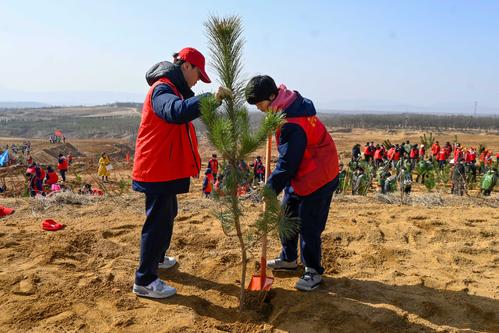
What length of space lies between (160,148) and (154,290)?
1041 mm

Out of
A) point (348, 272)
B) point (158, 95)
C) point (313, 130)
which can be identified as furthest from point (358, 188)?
point (158, 95)

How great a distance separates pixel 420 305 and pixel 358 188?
24.5ft

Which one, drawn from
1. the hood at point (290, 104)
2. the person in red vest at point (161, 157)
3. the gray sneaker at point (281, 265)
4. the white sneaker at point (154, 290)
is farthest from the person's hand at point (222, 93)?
the gray sneaker at point (281, 265)

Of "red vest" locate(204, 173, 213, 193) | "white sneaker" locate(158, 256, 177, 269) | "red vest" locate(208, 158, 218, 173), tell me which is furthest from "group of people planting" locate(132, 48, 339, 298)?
"red vest" locate(208, 158, 218, 173)

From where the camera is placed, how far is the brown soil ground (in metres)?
2.75

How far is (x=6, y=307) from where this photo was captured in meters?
2.89

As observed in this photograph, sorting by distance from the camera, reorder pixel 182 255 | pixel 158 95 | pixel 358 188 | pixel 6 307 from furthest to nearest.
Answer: pixel 358 188 → pixel 182 255 → pixel 6 307 → pixel 158 95

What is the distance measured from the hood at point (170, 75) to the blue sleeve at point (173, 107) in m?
0.15

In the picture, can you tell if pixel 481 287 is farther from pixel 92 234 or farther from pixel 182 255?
pixel 92 234

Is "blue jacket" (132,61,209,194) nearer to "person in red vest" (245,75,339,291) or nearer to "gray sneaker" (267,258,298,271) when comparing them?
"person in red vest" (245,75,339,291)

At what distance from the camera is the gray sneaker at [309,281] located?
3.16 m

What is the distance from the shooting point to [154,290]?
3.03m

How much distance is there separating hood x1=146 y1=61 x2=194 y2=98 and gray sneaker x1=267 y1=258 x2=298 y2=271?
161cm

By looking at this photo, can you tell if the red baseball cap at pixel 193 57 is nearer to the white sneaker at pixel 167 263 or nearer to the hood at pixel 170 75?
the hood at pixel 170 75
